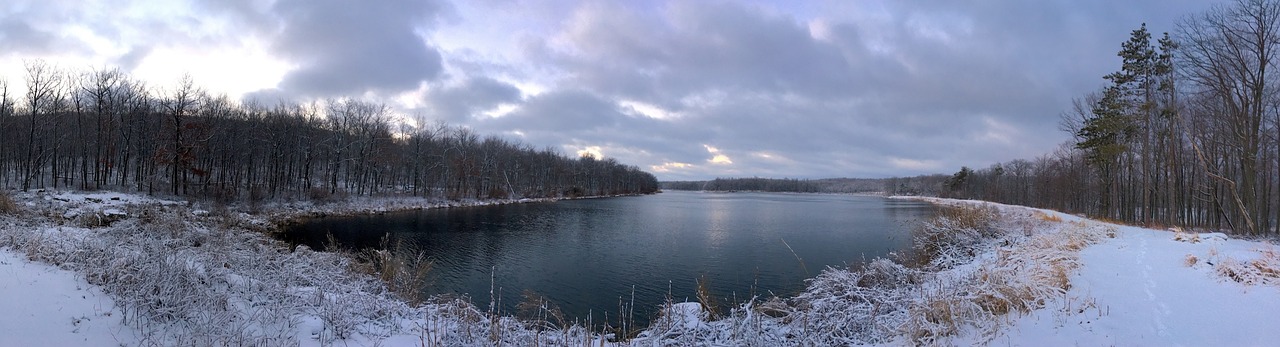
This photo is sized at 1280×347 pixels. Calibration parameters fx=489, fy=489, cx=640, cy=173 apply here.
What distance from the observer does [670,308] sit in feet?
23.5

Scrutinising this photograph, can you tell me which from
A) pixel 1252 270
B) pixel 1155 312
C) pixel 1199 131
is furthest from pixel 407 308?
pixel 1199 131

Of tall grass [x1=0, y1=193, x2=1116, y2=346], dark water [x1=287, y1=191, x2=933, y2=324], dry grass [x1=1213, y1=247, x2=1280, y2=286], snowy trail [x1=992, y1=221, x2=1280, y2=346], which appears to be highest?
dry grass [x1=1213, y1=247, x2=1280, y2=286]

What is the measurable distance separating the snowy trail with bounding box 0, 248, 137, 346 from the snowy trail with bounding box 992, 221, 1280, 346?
9.91m

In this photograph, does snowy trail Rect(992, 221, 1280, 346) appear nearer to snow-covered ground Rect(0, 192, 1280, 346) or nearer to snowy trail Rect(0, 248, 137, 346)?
snow-covered ground Rect(0, 192, 1280, 346)

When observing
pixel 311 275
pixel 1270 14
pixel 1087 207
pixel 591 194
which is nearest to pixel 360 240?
pixel 311 275

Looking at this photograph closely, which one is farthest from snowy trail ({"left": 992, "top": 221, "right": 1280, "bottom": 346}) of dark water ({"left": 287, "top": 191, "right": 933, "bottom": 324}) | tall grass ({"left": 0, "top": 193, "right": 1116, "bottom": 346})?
dark water ({"left": 287, "top": 191, "right": 933, "bottom": 324})

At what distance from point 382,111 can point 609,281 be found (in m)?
46.1

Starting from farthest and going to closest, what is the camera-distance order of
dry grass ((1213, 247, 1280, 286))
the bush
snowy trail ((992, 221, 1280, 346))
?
the bush < dry grass ((1213, 247, 1280, 286)) < snowy trail ((992, 221, 1280, 346))

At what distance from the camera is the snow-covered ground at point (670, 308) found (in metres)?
5.48

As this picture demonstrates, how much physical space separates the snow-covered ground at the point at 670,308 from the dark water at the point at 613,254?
2434 mm

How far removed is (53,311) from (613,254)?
14371 millimetres

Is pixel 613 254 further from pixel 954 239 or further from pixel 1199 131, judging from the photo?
pixel 1199 131

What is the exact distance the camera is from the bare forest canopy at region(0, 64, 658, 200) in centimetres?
3180

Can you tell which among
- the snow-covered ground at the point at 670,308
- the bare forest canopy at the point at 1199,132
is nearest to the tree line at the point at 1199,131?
the bare forest canopy at the point at 1199,132
